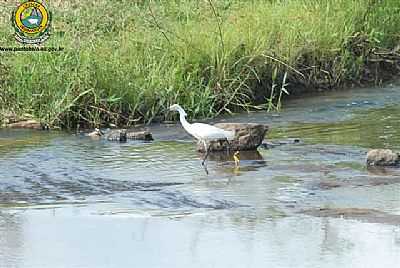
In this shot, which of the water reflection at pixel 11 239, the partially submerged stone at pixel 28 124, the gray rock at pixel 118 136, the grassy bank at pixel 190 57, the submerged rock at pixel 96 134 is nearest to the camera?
the water reflection at pixel 11 239

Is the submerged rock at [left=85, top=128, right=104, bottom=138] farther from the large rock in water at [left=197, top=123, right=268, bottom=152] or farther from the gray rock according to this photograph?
the large rock in water at [left=197, top=123, right=268, bottom=152]

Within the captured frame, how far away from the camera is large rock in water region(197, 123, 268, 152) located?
10.8 m

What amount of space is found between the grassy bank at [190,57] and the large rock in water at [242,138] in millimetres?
2020

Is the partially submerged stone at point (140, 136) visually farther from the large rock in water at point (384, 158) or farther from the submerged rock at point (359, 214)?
the submerged rock at point (359, 214)

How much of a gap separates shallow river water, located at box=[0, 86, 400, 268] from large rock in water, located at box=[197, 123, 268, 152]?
15 cm

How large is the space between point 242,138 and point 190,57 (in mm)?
3180

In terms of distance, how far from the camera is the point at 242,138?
10773mm

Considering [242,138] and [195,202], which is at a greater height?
[242,138]

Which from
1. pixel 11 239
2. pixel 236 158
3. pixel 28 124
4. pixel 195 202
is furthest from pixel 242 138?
pixel 11 239

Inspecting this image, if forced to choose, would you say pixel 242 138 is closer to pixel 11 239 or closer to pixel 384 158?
pixel 384 158

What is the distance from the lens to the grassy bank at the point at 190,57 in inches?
497

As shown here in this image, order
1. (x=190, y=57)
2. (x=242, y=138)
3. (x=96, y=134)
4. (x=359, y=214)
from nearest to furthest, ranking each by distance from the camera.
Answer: (x=359, y=214) < (x=242, y=138) < (x=96, y=134) < (x=190, y=57)

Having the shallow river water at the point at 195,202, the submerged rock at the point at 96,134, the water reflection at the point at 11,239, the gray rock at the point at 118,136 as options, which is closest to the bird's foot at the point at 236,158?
the shallow river water at the point at 195,202

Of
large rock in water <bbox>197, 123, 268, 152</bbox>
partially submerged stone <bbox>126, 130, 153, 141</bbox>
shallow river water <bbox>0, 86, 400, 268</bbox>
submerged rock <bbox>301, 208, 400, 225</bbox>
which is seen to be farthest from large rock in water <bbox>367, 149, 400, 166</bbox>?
partially submerged stone <bbox>126, 130, 153, 141</bbox>
